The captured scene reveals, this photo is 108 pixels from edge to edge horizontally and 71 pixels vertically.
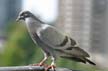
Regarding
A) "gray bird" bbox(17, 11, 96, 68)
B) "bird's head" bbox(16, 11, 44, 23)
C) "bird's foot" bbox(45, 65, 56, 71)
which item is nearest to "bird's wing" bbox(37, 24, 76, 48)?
"gray bird" bbox(17, 11, 96, 68)

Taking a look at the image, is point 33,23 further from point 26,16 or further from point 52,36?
point 52,36

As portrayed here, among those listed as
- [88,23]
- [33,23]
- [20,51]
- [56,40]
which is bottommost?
[88,23]

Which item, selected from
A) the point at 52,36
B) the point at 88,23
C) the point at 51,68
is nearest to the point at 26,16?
the point at 52,36

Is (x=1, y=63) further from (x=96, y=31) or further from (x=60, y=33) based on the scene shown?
(x=96, y=31)

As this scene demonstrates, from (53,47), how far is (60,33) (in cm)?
16

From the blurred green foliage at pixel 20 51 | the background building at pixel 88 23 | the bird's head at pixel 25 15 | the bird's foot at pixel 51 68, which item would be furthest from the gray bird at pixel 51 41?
the background building at pixel 88 23

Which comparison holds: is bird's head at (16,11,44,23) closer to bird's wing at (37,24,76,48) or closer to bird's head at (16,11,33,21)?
bird's head at (16,11,33,21)

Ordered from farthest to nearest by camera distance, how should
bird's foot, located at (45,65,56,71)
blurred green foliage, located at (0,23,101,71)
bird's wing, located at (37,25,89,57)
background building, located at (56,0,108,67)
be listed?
1. background building, located at (56,0,108,67)
2. blurred green foliage, located at (0,23,101,71)
3. bird's wing, located at (37,25,89,57)
4. bird's foot, located at (45,65,56,71)

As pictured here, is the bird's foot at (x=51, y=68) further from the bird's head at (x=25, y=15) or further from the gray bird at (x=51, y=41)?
the bird's head at (x=25, y=15)

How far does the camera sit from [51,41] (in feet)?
25.1

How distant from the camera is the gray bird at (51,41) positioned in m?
7.50

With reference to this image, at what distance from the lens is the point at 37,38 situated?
7.64 m

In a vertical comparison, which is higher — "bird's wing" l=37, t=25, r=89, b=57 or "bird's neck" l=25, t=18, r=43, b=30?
"bird's neck" l=25, t=18, r=43, b=30

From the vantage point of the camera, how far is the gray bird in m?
7.50
